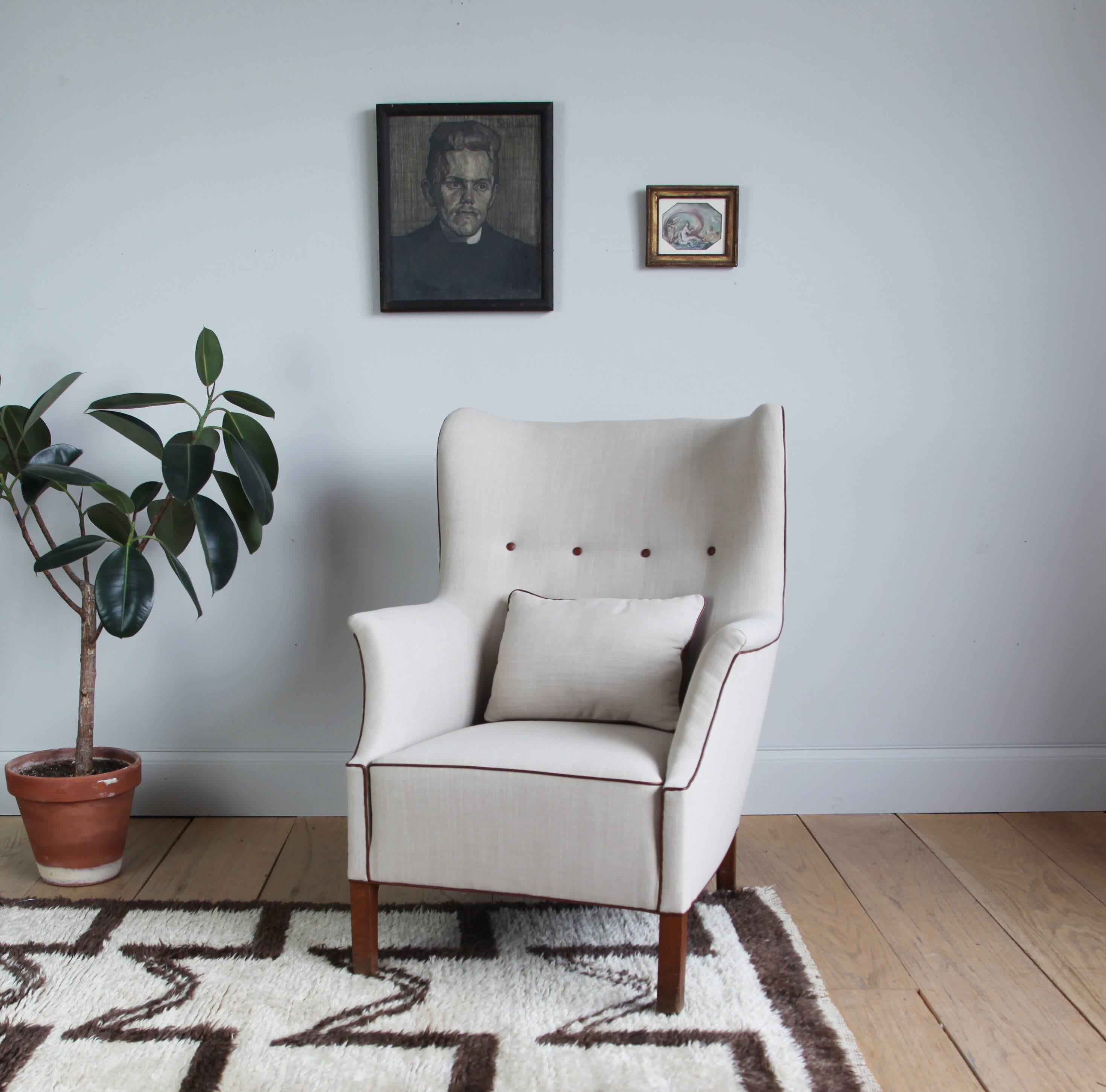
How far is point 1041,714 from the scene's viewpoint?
7.52 ft

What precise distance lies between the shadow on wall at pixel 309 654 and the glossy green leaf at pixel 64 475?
596 mm

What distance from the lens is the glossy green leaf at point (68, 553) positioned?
5.71 feet

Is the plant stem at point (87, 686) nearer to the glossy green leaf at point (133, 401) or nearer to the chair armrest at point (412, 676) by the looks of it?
the glossy green leaf at point (133, 401)

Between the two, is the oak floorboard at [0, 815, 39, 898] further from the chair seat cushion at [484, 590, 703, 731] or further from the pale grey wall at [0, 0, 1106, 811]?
the chair seat cushion at [484, 590, 703, 731]

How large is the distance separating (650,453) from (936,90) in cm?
115

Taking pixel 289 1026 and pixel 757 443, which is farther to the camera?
pixel 757 443

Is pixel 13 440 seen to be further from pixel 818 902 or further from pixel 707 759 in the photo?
pixel 818 902

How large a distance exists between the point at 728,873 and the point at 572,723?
462 mm

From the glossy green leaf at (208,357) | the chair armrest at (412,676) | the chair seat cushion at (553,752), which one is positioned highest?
the glossy green leaf at (208,357)

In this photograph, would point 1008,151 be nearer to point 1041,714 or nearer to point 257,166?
point 1041,714

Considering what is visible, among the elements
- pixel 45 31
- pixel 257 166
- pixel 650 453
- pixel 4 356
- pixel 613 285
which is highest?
pixel 45 31

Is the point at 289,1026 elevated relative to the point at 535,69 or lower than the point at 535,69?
lower

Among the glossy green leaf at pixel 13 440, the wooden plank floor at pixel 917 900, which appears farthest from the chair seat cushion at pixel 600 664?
the glossy green leaf at pixel 13 440

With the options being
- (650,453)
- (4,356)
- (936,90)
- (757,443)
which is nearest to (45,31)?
(4,356)
